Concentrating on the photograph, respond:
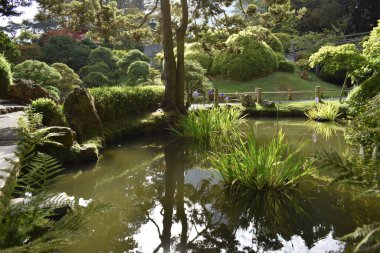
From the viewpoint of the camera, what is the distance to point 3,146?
4.67m

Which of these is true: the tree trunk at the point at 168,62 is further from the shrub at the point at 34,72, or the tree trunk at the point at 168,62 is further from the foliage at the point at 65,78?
the foliage at the point at 65,78

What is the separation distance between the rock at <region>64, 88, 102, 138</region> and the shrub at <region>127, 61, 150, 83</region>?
699 cm

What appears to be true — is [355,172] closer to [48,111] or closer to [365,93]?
[365,93]

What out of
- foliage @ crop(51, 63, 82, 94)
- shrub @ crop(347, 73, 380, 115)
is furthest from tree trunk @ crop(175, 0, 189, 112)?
shrub @ crop(347, 73, 380, 115)

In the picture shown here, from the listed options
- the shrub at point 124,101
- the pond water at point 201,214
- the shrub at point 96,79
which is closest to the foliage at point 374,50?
the pond water at point 201,214

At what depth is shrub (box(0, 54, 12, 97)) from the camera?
8.77 m

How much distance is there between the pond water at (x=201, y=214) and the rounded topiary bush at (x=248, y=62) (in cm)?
1349

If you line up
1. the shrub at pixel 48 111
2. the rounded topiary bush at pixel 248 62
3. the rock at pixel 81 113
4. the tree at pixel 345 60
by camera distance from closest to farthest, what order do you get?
the shrub at pixel 48 111, the tree at pixel 345 60, the rock at pixel 81 113, the rounded topiary bush at pixel 248 62

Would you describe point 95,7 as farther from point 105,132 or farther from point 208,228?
point 208,228

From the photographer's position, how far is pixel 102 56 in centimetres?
1802

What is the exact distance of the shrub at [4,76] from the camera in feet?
28.8

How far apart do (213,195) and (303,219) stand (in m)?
1.23

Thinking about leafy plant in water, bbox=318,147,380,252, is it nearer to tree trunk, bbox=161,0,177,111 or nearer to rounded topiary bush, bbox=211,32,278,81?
tree trunk, bbox=161,0,177,111

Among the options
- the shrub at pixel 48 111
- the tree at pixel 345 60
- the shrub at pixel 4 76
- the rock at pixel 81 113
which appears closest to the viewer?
the shrub at pixel 48 111
